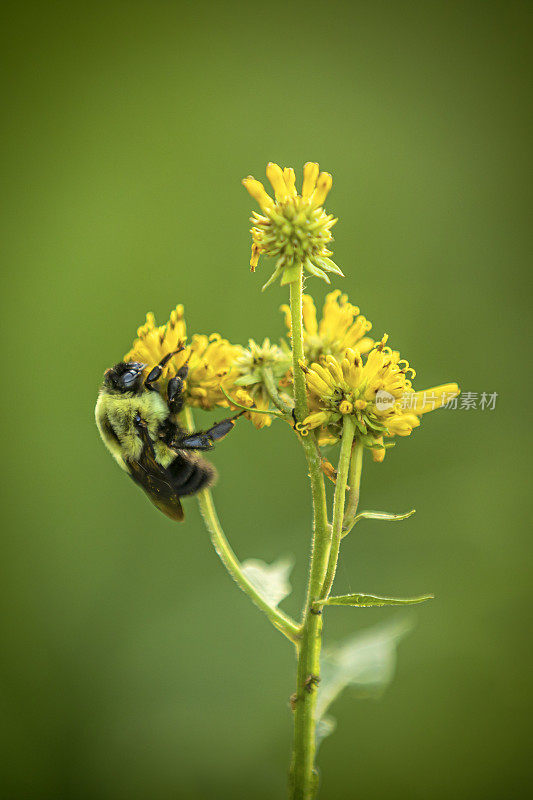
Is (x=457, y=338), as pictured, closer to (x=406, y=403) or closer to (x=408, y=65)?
(x=408, y=65)

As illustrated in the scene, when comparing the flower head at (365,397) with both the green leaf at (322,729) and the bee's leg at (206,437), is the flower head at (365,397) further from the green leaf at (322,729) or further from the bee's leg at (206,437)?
the green leaf at (322,729)

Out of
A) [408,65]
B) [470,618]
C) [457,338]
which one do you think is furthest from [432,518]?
[408,65]

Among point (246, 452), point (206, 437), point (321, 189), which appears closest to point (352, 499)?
point (206, 437)

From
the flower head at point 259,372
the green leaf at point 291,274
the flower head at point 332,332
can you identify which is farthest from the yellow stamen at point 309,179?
the flower head at point 259,372

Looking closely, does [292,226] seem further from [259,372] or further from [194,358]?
[194,358]

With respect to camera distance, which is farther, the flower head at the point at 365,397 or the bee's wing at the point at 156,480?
the bee's wing at the point at 156,480

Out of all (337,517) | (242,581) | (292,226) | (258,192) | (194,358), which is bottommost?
(242,581)

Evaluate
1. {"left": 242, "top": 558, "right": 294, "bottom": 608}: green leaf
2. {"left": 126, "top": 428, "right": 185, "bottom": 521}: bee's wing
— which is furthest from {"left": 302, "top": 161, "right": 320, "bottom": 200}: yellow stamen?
{"left": 242, "top": 558, "right": 294, "bottom": 608}: green leaf
